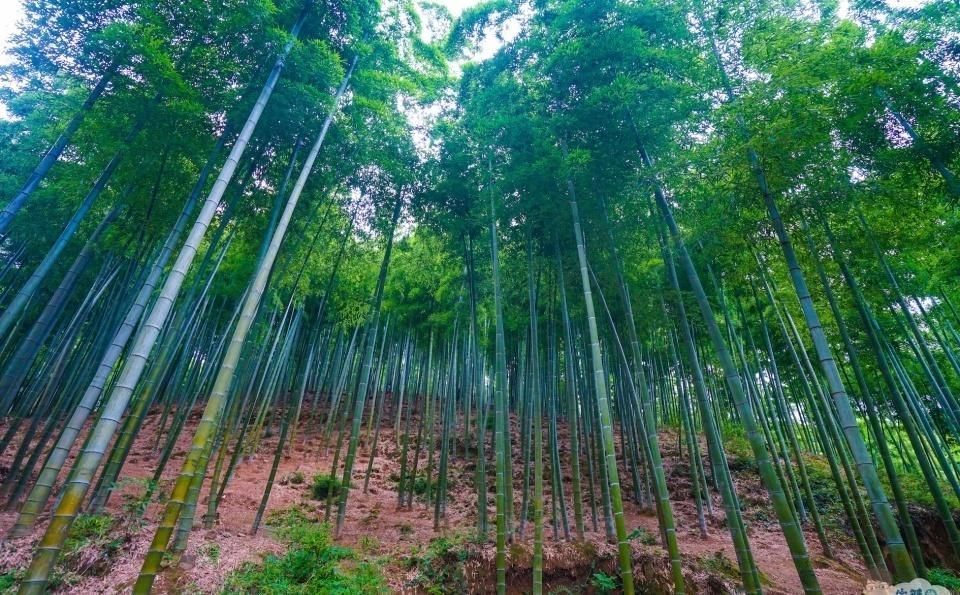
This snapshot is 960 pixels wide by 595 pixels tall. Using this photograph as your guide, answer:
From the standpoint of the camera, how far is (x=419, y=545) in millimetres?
4852

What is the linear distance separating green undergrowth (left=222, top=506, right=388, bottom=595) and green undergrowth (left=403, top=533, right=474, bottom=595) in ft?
1.25

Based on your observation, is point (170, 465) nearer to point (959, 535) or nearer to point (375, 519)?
point (375, 519)

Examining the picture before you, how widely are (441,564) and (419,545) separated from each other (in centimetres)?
58

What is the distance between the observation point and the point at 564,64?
163 inches

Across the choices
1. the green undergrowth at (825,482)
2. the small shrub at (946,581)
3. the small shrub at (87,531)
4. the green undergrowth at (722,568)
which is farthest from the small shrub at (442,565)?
the green undergrowth at (825,482)

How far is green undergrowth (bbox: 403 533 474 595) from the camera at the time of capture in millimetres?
4141

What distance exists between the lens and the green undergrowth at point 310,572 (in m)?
3.50

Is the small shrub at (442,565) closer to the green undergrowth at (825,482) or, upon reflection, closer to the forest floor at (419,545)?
the forest floor at (419,545)

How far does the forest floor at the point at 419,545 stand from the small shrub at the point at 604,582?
5 centimetres

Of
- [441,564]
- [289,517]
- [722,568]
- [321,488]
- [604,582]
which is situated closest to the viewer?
[604,582]

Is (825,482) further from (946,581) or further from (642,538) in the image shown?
(642,538)

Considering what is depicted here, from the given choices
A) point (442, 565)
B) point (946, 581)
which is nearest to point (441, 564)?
point (442, 565)

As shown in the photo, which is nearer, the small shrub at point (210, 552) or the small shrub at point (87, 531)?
the small shrub at point (87, 531)

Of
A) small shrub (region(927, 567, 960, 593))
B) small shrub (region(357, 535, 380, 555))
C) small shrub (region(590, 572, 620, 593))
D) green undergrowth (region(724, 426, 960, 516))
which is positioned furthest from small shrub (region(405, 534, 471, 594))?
green undergrowth (region(724, 426, 960, 516))
